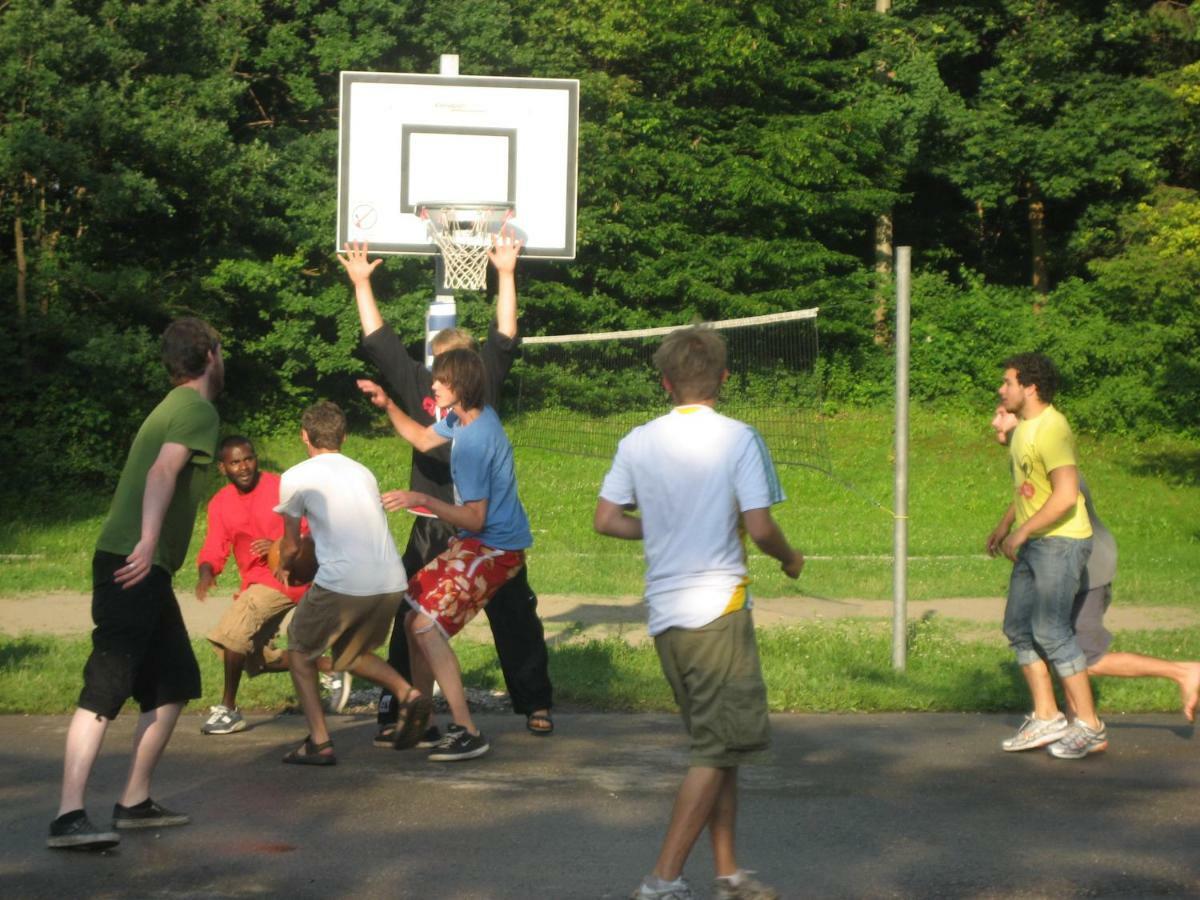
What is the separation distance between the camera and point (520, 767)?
6883 millimetres

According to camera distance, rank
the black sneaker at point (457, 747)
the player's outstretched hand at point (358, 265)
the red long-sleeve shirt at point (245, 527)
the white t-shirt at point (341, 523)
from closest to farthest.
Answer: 1. the white t-shirt at point (341, 523)
2. the black sneaker at point (457, 747)
3. the player's outstretched hand at point (358, 265)
4. the red long-sleeve shirt at point (245, 527)

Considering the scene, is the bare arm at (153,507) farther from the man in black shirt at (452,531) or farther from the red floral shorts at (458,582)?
the man in black shirt at (452,531)

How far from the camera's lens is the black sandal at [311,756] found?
682 centimetres

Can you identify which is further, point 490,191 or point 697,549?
point 490,191

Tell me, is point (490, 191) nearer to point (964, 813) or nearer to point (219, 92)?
point (964, 813)

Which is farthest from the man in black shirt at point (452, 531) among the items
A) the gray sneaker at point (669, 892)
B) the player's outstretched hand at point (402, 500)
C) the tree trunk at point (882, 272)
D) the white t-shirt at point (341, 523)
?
the tree trunk at point (882, 272)

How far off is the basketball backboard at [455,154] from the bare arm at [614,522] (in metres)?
7.54

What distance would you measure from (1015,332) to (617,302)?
7.90 m

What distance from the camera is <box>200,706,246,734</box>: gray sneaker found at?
24.7ft

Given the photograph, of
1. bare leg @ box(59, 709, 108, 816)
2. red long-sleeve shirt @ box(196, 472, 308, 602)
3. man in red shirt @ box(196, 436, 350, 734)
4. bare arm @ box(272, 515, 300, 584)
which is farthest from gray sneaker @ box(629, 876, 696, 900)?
red long-sleeve shirt @ box(196, 472, 308, 602)

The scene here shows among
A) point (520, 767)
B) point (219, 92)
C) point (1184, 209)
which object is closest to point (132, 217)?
point (219, 92)

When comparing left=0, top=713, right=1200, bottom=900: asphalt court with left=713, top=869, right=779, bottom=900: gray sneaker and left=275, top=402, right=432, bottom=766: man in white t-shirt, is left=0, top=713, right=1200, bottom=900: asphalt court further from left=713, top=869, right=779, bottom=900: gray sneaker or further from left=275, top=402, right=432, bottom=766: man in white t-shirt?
left=275, top=402, right=432, bottom=766: man in white t-shirt

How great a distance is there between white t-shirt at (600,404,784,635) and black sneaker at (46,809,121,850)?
2.17 meters

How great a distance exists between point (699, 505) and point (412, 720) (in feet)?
8.39
